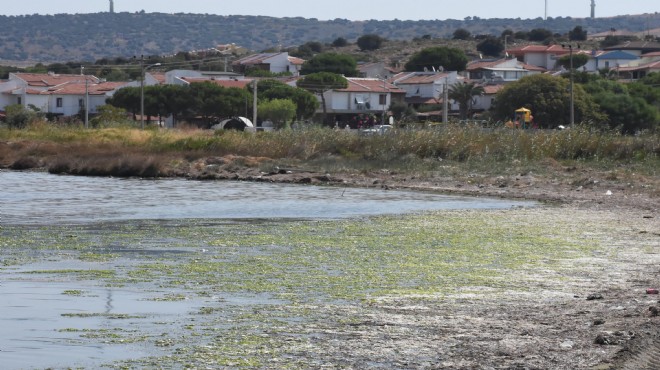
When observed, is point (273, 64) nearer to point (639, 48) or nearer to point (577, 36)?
point (639, 48)

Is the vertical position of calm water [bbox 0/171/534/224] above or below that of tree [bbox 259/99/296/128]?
above

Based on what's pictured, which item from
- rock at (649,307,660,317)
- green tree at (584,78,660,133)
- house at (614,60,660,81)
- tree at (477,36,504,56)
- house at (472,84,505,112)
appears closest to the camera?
rock at (649,307,660,317)

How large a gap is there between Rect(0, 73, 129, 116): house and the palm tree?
27882mm

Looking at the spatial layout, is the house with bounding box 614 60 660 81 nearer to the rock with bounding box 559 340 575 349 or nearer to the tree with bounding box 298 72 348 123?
the tree with bounding box 298 72 348 123

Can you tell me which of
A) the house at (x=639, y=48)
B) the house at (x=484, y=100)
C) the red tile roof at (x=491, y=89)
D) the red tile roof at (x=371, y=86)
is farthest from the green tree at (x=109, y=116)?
the house at (x=639, y=48)

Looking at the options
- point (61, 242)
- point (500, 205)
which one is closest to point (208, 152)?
point (500, 205)

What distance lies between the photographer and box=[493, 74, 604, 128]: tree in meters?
76.0

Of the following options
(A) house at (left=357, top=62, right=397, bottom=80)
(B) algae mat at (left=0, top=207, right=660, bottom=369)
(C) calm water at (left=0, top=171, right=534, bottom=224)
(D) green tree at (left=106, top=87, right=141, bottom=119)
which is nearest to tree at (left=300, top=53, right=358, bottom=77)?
(A) house at (left=357, top=62, right=397, bottom=80)

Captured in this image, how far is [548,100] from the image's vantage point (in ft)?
254

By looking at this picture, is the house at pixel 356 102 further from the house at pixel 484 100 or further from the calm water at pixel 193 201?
the calm water at pixel 193 201

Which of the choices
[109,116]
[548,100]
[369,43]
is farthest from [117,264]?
[369,43]

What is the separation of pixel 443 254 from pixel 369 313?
575cm

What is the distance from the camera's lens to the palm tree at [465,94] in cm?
9456

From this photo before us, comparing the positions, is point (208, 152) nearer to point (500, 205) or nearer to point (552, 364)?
point (500, 205)
